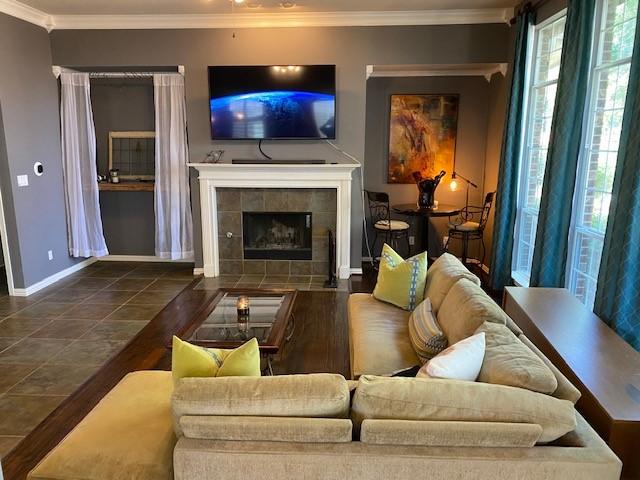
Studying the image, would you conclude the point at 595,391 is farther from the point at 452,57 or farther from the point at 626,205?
the point at 452,57

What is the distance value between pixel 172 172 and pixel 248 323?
3051mm

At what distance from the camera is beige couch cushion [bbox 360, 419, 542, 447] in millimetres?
1545

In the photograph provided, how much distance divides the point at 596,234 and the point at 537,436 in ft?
7.92

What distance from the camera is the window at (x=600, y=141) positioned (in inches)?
126

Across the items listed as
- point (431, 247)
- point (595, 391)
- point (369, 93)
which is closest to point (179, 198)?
point (369, 93)

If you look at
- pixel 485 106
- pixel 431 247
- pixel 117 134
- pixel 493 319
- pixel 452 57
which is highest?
pixel 452 57

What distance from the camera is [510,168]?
15.5 ft

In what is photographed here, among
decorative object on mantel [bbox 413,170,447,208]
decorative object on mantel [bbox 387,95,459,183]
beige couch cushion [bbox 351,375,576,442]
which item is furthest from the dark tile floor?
decorative object on mantel [bbox 387,95,459,183]

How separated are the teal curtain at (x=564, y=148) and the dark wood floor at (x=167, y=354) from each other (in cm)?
180

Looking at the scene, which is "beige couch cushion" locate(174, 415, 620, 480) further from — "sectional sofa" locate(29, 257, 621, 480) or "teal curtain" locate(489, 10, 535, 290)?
"teal curtain" locate(489, 10, 535, 290)

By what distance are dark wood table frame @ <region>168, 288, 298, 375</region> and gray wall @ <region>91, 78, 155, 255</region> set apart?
2.91 metres

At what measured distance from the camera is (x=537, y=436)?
1548mm

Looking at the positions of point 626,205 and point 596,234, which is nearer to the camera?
point 626,205

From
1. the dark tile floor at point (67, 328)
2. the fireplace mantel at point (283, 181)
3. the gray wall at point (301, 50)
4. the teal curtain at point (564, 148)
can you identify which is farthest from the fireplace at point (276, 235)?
the teal curtain at point (564, 148)
